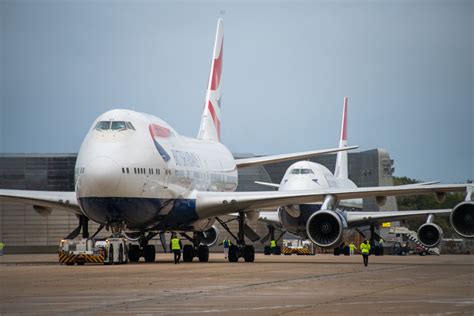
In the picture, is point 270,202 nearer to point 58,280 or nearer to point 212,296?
point 58,280

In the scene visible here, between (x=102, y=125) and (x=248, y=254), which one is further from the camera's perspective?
(x=248, y=254)

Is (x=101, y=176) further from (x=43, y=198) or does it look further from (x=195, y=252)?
(x=195, y=252)

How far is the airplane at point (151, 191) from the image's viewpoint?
3144 centimetres

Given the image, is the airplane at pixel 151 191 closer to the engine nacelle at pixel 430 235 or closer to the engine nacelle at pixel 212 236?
the engine nacelle at pixel 212 236

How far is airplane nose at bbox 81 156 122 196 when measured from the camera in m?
31.0

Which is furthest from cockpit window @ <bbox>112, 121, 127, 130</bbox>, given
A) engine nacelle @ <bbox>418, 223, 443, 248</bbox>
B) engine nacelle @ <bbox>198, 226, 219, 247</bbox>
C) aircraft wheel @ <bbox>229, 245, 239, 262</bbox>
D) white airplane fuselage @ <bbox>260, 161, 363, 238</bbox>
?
engine nacelle @ <bbox>418, 223, 443, 248</bbox>

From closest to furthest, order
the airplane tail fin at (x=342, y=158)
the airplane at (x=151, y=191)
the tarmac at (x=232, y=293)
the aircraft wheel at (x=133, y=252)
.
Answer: the tarmac at (x=232, y=293), the airplane at (x=151, y=191), the aircraft wheel at (x=133, y=252), the airplane tail fin at (x=342, y=158)

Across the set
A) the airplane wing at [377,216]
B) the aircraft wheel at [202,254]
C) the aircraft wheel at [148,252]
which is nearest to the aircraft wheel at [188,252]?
the aircraft wheel at [202,254]

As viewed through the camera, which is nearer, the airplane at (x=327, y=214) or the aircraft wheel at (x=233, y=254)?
the airplane at (x=327, y=214)

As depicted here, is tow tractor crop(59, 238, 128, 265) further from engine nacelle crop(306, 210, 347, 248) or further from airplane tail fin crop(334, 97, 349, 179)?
airplane tail fin crop(334, 97, 349, 179)

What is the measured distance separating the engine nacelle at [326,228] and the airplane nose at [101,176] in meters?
7.57

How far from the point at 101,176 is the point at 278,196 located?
684 cm

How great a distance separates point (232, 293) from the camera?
18297 mm

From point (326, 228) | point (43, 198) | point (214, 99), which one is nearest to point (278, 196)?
point (326, 228)
